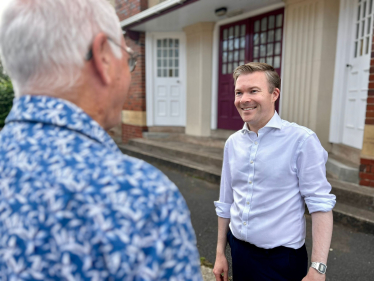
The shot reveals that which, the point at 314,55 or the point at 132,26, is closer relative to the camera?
the point at 314,55

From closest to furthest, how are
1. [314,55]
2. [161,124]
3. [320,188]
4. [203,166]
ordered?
[320,188], [314,55], [203,166], [161,124]

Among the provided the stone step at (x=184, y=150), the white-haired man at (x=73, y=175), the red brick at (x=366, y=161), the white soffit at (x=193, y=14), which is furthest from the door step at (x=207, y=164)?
the white-haired man at (x=73, y=175)

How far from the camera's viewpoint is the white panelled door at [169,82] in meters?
7.66

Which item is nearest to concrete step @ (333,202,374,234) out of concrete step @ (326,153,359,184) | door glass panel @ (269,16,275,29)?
concrete step @ (326,153,359,184)

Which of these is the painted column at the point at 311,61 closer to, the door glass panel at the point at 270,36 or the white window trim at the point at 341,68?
the white window trim at the point at 341,68

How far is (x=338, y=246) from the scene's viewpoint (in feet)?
9.55

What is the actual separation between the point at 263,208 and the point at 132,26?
6.78 metres

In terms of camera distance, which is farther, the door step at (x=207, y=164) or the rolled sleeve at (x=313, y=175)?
the door step at (x=207, y=164)

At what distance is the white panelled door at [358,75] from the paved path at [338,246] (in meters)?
1.69

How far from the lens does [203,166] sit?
17.9 ft

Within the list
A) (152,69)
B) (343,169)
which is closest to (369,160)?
(343,169)

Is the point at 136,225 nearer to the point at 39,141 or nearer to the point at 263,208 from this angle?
the point at 39,141

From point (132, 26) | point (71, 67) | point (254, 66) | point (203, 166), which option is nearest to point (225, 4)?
point (132, 26)

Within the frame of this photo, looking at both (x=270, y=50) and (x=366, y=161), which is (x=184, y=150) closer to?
(x=270, y=50)
